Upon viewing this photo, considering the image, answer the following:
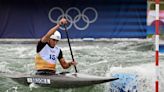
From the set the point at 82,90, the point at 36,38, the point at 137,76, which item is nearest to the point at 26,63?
Answer: the point at 82,90

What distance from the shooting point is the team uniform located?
7.68 meters

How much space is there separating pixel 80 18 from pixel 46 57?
44.1 ft

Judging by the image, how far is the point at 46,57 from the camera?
7.68 m

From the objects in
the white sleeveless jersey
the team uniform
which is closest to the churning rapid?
the team uniform

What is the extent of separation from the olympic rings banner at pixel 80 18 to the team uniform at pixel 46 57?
13.1m

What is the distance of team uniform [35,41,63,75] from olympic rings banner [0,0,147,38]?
13148 mm

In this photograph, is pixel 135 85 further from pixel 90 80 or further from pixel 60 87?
pixel 60 87

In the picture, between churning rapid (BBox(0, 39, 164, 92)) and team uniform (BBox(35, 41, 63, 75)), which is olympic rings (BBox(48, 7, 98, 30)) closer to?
churning rapid (BBox(0, 39, 164, 92))

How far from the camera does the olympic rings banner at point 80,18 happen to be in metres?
21.0

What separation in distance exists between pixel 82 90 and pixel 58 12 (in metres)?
13.1

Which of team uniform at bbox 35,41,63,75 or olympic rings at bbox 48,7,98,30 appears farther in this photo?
olympic rings at bbox 48,7,98,30

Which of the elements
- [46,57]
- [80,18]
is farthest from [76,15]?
[46,57]

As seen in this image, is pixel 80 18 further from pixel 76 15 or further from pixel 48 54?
pixel 48 54

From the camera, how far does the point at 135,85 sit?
7.62m
